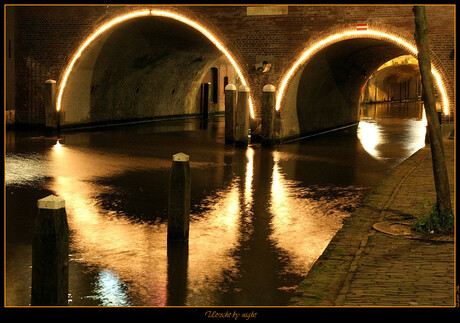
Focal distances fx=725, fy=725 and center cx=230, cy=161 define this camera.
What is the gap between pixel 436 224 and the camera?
309 inches

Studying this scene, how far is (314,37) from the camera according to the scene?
18.9 meters

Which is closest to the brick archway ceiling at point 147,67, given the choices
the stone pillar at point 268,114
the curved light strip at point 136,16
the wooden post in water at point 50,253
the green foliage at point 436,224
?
the curved light strip at point 136,16

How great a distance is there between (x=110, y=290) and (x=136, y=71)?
1870 centimetres

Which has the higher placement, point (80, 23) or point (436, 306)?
point (80, 23)

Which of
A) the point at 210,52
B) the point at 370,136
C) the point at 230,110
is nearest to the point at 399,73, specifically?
the point at 210,52

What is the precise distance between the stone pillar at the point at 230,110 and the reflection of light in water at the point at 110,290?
11746mm

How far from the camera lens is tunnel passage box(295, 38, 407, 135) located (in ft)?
66.7

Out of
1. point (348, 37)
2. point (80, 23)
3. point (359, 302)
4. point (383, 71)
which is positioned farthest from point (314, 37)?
point (383, 71)

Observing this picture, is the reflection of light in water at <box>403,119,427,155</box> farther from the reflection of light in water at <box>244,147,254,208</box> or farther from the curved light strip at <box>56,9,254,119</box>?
the curved light strip at <box>56,9,254,119</box>

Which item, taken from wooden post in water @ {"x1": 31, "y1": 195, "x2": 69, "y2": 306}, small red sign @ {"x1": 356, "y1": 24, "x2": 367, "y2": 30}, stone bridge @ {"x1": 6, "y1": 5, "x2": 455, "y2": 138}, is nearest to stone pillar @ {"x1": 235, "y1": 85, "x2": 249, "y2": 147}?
stone bridge @ {"x1": 6, "y1": 5, "x2": 455, "y2": 138}

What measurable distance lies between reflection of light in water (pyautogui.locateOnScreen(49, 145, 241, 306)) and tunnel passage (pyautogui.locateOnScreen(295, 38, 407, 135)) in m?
9.20

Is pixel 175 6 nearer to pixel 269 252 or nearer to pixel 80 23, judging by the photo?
pixel 80 23

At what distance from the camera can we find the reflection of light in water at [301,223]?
786cm

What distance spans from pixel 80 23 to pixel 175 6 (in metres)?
3.21
